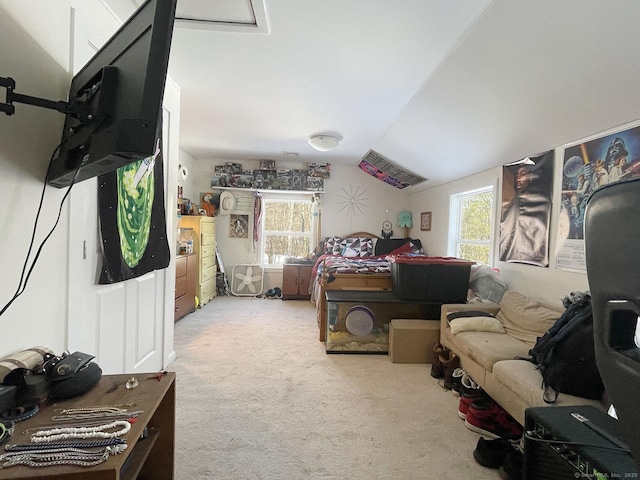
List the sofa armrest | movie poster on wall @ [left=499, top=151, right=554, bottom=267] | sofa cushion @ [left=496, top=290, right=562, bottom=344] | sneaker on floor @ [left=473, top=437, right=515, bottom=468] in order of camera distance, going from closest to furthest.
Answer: sneaker on floor @ [left=473, top=437, right=515, bottom=468], sofa cushion @ [left=496, top=290, right=562, bottom=344], movie poster on wall @ [left=499, top=151, right=554, bottom=267], the sofa armrest

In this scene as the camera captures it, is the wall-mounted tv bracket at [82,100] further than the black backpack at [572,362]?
No

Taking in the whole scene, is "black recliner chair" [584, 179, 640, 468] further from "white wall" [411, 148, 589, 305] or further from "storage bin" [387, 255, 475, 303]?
"storage bin" [387, 255, 475, 303]

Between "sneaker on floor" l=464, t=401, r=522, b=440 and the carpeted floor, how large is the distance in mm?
73

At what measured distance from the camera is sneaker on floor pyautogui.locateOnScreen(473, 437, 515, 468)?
158cm

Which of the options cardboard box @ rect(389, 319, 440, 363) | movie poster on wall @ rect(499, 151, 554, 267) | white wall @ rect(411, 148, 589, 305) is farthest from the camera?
cardboard box @ rect(389, 319, 440, 363)

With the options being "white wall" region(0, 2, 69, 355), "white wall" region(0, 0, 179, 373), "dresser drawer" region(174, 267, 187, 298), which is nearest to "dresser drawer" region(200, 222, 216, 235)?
"dresser drawer" region(174, 267, 187, 298)

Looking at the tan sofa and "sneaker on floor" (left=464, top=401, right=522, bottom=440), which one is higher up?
the tan sofa

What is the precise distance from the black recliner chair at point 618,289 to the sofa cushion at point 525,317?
1911 mm

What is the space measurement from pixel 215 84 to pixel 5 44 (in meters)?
1.65

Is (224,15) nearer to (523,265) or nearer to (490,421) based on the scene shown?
(490,421)

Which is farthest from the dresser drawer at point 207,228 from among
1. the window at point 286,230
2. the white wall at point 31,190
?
the white wall at point 31,190

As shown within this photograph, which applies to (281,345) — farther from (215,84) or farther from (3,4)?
(3,4)

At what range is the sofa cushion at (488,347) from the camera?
203 centimetres

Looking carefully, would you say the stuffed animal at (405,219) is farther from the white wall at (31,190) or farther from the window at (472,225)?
the white wall at (31,190)
